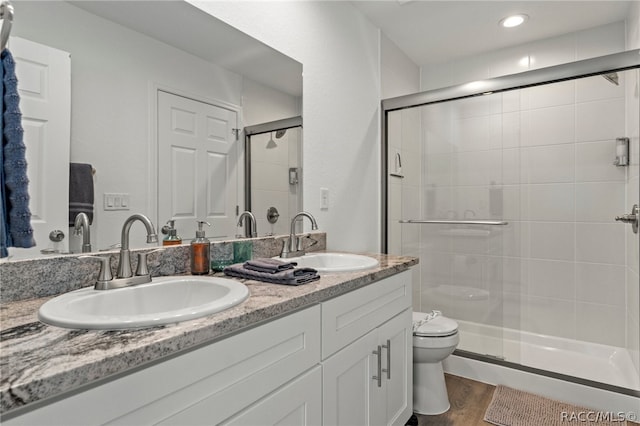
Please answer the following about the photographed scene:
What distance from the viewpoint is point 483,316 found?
2.55m

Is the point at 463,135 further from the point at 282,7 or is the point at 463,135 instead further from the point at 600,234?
the point at 282,7

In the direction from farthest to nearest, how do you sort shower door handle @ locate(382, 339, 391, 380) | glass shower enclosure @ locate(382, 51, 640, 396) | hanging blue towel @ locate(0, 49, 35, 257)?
glass shower enclosure @ locate(382, 51, 640, 396) → shower door handle @ locate(382, 339, 391, 380) → hanging blue towel @ locate(0, 49, 35, 257)

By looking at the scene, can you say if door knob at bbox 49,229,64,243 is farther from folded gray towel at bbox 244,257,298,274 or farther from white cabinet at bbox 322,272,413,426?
white cabinet at bbox 322,272,413,426

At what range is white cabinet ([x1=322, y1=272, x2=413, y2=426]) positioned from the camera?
114 centimetres

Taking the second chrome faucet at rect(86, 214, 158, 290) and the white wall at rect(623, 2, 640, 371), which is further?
the white wall at rect(623, 2, 640, 371)

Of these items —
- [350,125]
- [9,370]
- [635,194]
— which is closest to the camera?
[9,370]

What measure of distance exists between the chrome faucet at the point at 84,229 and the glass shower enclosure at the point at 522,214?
1.96 meters

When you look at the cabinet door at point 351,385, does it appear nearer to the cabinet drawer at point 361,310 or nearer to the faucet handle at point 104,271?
the cabinet drawer at point 361,310

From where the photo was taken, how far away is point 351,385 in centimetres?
124

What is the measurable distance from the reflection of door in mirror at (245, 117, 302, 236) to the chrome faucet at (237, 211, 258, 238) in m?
0.02

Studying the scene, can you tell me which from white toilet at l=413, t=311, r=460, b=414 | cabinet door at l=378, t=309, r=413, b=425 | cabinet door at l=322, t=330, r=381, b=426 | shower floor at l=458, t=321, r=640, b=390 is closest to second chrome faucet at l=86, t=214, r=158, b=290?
cabinet door at l=322, t=330, r=381, b=426

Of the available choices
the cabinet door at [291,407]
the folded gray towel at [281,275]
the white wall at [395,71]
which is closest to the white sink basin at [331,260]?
the folded gray towel at [281,275]

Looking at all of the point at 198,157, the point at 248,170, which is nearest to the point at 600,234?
the point at 248,170

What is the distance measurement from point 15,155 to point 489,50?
123 inches
